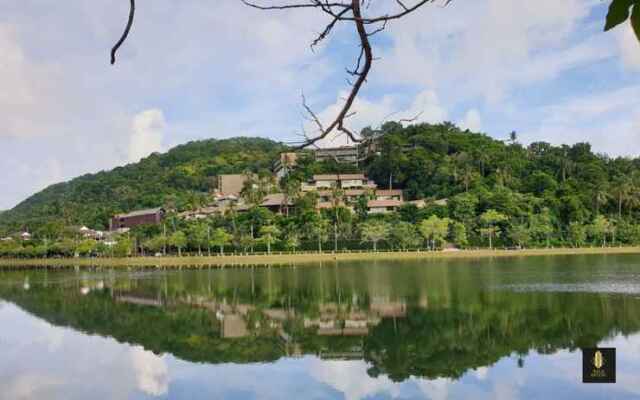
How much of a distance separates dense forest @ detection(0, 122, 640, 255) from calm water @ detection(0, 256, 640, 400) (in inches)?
767

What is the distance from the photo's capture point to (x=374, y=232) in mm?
48156

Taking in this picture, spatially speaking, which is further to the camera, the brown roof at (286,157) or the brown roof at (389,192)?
the brown roof at (389,192)

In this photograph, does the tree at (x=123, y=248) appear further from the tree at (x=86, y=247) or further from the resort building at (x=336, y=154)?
the resort building at (x=336, y=154)

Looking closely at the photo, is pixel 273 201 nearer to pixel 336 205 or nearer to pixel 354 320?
pixel 336 205

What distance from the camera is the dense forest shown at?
49.4m

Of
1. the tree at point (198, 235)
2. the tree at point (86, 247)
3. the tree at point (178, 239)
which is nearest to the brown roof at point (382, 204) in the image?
the tree at point (198, 235)

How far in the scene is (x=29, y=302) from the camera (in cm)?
2722

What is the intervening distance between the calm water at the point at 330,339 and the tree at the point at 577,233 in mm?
20635

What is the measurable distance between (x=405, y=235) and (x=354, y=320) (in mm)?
30179

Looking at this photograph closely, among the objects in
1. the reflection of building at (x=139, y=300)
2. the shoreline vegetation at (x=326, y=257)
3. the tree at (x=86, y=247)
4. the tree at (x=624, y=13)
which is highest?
the tree at (x=624, y=13)

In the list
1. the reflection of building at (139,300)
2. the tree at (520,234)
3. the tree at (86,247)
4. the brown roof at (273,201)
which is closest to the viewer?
the reflection of building at (139,300)

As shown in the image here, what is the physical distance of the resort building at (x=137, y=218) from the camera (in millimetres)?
63906

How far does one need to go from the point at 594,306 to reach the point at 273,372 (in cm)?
1124

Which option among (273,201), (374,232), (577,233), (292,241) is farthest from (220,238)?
(577,233)
